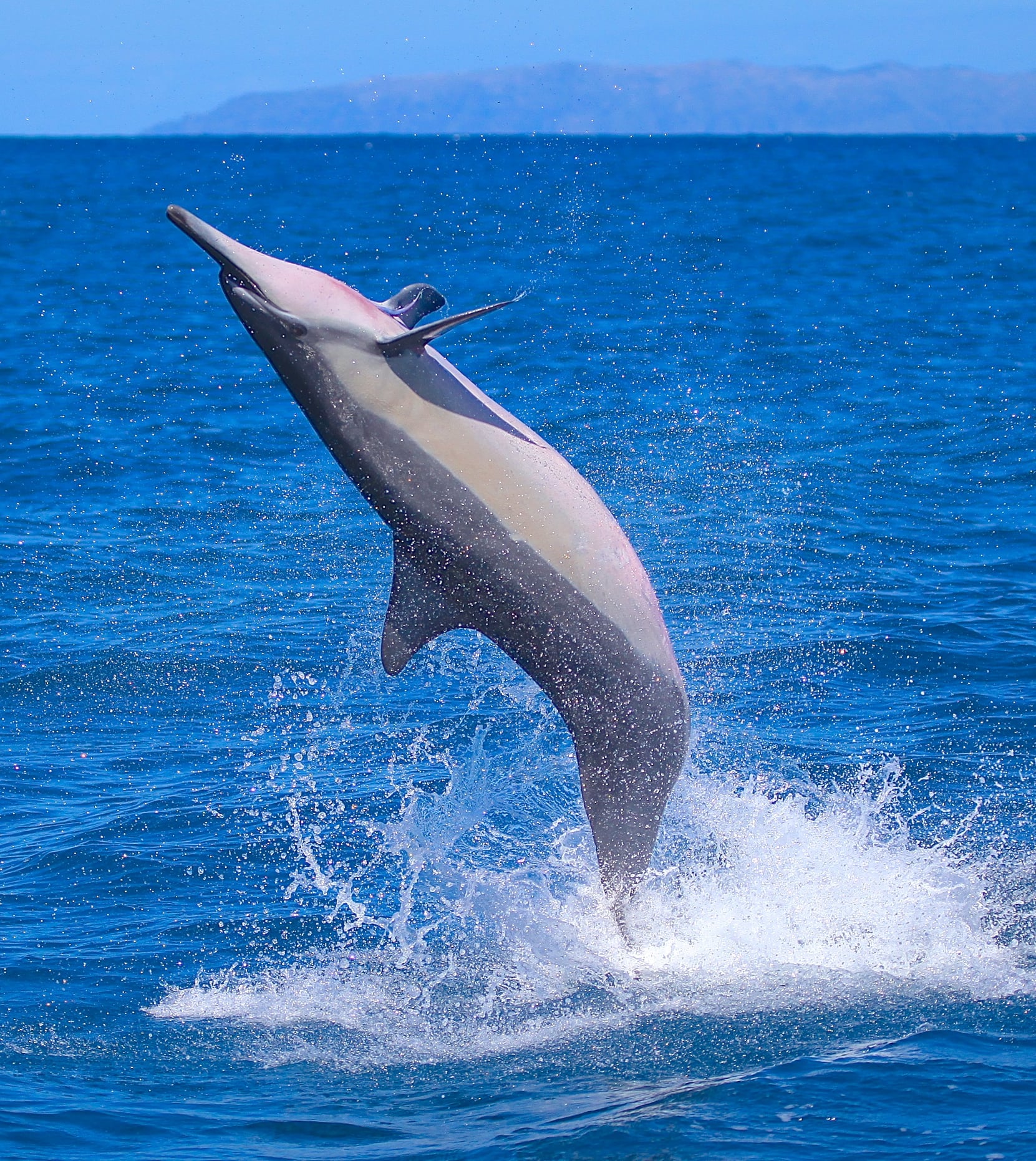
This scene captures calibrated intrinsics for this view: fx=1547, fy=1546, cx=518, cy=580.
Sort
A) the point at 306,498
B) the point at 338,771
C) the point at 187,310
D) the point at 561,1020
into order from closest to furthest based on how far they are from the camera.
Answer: the point at 561,1020 < the point at 338,771 < the point at 306,498 < the point at 187,310

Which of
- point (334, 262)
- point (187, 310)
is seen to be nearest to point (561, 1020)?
point (187, 310)

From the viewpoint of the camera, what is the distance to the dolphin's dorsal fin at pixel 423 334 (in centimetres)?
754

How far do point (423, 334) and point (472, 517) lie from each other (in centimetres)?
104

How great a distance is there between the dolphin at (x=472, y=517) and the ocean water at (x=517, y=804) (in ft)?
5.21

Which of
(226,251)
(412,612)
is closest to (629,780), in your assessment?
(412,612)

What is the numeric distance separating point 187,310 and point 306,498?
A: 770 inches

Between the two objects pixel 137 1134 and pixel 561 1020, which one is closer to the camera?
pixel 137 1134

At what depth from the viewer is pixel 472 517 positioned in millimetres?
8312

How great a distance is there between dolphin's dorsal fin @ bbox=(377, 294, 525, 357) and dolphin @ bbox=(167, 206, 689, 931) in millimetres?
14

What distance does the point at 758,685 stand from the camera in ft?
43.5

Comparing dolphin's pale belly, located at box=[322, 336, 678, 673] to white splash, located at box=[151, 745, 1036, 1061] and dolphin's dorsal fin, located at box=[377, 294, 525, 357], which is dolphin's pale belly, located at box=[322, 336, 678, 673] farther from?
white splash, located at box=[151, 745, 1036, 1061]

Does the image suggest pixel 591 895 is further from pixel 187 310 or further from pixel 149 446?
pixel 187 310

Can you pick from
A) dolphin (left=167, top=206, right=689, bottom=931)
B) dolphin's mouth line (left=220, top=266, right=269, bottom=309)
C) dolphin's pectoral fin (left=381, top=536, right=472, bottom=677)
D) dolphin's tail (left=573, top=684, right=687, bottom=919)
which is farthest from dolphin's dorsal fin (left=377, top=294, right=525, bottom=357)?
dolphin's tail (left=573, top=684, right=687, bottom=919)

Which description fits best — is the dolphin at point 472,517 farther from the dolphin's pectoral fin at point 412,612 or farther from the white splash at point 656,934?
the white splash at point 656,934
